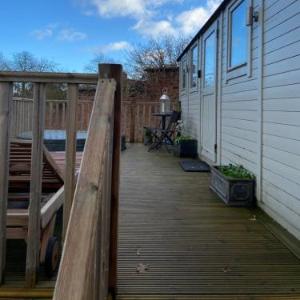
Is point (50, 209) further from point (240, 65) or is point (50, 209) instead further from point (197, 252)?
point (240, 65)

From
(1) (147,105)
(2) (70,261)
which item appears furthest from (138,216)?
(1) (147,105)

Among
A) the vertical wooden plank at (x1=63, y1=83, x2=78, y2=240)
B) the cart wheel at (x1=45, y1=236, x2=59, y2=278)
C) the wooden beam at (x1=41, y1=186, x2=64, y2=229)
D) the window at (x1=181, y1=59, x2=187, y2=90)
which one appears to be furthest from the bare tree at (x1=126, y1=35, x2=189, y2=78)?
the vertical wooden plank at (x1=63, y1=83, x2=78, y2=240)

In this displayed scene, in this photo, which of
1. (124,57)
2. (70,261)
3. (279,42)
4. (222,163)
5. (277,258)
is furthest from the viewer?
(124,57)

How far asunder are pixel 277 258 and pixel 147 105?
9.56 meters

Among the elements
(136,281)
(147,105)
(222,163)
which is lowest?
(136,281)

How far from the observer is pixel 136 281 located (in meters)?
2.60

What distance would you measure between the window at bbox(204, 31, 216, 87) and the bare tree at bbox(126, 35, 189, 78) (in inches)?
378

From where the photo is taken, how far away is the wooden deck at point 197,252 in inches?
98.4

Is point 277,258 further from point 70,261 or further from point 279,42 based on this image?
point 70,261

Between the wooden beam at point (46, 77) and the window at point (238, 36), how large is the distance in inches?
119

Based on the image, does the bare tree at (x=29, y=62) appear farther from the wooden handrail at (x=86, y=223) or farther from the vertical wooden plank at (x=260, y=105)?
the wooden handrail at (x=86, y=223)

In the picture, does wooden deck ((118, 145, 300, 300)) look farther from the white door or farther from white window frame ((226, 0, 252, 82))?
the white door

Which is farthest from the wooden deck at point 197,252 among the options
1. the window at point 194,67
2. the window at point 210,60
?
the window at point 194,67

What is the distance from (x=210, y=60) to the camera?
7.47 m
